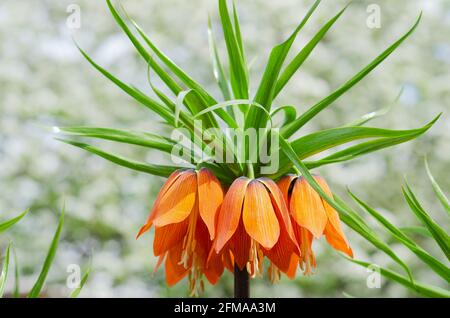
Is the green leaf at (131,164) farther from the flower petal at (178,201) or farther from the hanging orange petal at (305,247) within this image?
the hanging orange petal at (305,247)

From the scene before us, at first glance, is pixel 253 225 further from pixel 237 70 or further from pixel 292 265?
pixel 237 70

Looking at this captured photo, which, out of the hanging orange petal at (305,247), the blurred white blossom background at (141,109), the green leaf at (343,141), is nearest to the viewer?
the green leaf at (343,141)

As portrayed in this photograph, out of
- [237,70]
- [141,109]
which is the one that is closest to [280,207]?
[237,70]

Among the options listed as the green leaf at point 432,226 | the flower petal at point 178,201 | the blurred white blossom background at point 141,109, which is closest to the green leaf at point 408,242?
the green leaf at point 432,226

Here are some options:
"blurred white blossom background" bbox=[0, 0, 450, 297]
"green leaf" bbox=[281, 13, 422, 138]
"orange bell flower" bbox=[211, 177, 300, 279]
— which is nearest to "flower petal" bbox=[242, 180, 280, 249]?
"orange bell flower" bbox=[211, 177, 300, 279]

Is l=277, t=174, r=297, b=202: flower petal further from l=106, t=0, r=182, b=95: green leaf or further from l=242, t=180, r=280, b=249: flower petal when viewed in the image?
l=106, t=0, r=182, b=95: green leaf
